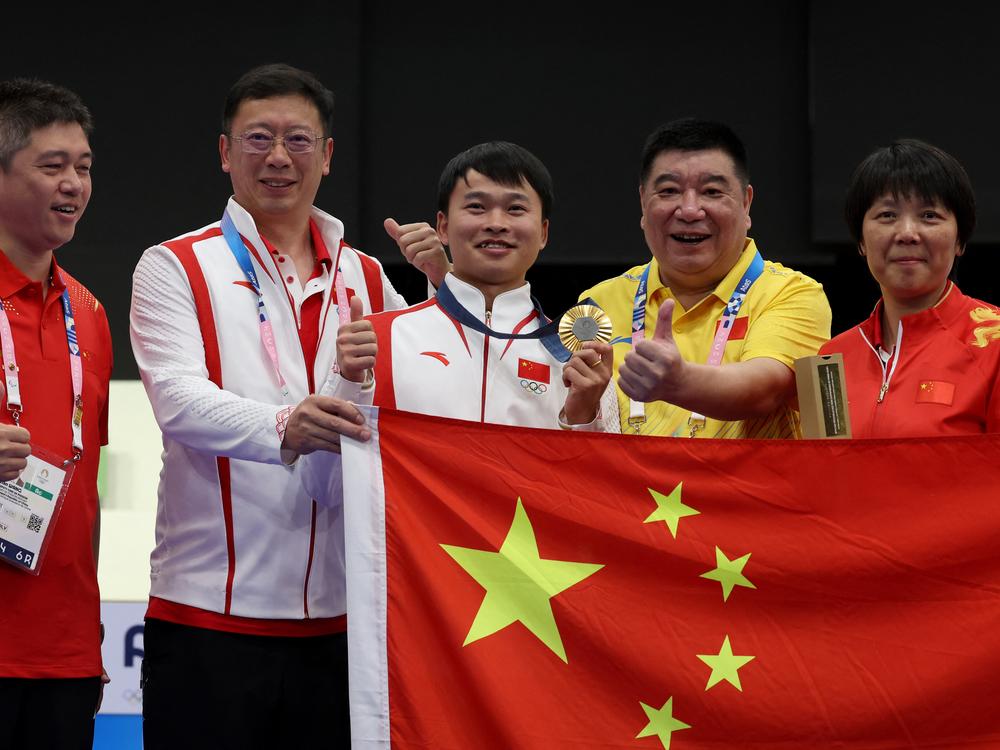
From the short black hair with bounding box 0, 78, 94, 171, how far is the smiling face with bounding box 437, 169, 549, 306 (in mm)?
859

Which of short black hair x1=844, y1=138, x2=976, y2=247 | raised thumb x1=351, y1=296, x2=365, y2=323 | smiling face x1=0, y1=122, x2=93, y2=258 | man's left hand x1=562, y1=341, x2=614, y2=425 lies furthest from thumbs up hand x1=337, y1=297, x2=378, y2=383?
short black hair x1=844, y1=138, x2=976, y2=247

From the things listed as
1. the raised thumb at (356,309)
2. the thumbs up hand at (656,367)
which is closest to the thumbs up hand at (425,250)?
the raised thumb at (356,309)

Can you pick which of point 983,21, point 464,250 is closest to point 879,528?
point 464,250

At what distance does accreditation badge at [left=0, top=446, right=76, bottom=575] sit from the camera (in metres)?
2.42

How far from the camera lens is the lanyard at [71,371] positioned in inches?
98.0

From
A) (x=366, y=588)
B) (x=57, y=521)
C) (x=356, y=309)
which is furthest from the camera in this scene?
(x=57, y=521)

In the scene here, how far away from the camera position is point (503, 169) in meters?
2.70

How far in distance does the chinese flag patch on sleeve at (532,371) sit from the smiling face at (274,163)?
2.10 ft

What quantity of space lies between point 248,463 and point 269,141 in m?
0.72

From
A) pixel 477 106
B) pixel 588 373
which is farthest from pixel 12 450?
pixel 477 106

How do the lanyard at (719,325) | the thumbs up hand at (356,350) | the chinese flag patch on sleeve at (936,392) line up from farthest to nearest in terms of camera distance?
the lanyard at (719,325) < the chinese flag patch on sleeve at (936,392) < the thumbs up hand at (356,350)

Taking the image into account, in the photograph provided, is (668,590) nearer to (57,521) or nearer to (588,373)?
(588,373)

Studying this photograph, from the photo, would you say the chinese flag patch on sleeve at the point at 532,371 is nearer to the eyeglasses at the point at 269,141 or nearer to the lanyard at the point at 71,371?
the eyeglasses at the point at 269,141

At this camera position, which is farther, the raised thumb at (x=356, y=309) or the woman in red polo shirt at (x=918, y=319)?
the woman in red polo shirt at (x=918, y=319)
